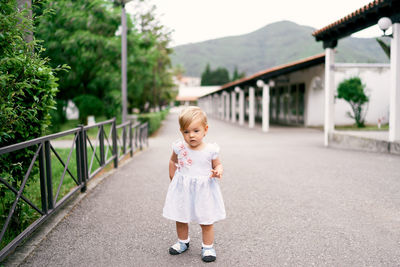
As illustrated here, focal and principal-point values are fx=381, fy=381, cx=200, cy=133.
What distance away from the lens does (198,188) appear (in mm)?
3121

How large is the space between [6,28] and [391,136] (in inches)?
357

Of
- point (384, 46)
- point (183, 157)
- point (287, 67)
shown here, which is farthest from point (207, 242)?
point (287, 67)

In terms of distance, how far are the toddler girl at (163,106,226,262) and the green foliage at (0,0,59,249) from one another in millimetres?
1457

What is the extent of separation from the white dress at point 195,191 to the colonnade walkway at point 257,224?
360 mm

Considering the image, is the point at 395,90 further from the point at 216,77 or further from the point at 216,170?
the point at 216,77

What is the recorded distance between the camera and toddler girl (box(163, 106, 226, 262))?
3.09m

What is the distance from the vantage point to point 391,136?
31.3ft

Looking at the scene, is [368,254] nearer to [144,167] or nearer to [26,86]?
[26,86]

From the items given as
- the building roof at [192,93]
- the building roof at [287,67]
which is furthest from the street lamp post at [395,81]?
the building roof at [192,93]

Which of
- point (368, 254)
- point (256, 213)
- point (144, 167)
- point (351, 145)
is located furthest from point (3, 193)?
point (351, 145)

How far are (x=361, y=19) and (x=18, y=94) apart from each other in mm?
9822

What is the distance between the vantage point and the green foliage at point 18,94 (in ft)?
10.6

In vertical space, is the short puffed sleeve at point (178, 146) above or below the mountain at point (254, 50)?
below

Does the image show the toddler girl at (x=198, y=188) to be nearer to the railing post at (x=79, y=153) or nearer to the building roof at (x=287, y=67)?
the railing post at (x=79, y=153)
